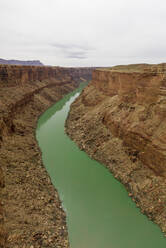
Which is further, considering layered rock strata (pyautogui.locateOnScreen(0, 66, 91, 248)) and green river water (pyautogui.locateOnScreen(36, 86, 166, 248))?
green river water (pyautogui.locateOnScreen(36, 86, 166, 248))

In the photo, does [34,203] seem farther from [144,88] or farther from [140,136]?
[144,88]

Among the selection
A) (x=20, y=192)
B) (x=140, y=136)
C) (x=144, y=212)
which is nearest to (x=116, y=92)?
(x=140, y=136)

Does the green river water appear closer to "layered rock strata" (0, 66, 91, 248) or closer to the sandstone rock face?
"layered rock strata" (0, 66, 91, 248)

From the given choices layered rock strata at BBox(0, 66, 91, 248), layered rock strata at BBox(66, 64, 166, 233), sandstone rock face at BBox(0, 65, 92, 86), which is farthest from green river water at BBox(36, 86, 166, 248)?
sandstone rock face at BBox(0, 65, 92, 86)

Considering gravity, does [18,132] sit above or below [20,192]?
above

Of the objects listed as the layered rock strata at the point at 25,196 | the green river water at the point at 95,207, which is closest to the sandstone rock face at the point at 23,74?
the layered rock strata at the point at 25,196

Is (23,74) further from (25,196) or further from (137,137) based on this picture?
(25,196)

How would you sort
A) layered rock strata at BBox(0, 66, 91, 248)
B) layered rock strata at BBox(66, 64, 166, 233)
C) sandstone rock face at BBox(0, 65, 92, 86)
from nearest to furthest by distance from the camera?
layered rock strata at BBox(0, 66, 91, 248) → layered rock strata at BBox(66, 64, 166, 233) → sandstone rock face at BBox(0, 65, 92, 86)
